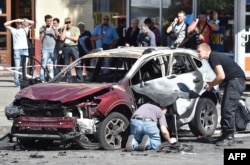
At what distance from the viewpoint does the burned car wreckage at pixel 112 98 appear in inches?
476

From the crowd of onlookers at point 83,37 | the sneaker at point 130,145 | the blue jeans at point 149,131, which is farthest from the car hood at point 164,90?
the crowd of onlookers at point 83,37

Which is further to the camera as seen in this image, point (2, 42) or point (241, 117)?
point (2, 42)

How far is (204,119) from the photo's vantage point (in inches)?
536

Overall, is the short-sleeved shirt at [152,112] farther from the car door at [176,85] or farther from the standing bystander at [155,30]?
the standing bystander at [155,30]

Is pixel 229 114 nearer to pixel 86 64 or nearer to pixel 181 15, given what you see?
pixel 86 64

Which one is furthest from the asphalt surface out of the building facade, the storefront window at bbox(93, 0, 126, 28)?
the storefront window at bbox(93, 0, 126, 28)

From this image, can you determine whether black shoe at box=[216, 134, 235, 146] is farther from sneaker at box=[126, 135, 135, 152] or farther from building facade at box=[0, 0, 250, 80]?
building facade at box=[0, 0, 250, 80]

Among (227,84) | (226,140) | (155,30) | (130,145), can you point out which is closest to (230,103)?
(227,84)

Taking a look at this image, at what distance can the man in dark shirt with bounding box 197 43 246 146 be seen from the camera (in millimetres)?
12656

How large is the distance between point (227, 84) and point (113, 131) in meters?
1.98

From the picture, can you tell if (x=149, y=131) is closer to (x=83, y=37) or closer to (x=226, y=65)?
(x=226, y=65)

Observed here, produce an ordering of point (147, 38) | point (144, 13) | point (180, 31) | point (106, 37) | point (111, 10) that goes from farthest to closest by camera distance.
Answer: point (111, 10)
point (144, 13)
point (106, 37)
point (147, 38)
point (180, 31)

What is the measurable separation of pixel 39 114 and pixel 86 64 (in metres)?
1.78

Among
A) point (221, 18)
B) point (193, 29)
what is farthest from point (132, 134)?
point (221, 18)
